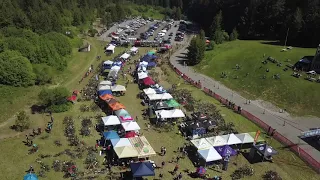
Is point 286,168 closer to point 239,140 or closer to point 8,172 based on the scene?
point 239,140

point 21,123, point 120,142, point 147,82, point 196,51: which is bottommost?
point 21,123

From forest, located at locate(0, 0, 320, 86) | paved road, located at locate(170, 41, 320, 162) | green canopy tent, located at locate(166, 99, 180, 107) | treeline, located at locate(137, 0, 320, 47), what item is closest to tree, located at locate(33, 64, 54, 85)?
forest, located at locate(0, 0, 320, 86)

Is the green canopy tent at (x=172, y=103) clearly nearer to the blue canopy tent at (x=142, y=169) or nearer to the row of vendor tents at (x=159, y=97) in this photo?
the row of vendor tents at (x=159, y=97)

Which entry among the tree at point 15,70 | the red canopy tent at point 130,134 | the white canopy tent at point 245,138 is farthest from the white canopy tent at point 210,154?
the tree at point 15,70

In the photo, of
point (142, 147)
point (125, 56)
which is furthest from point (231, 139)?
point (125, 56)

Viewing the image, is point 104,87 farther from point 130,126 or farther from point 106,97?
point 130,126
